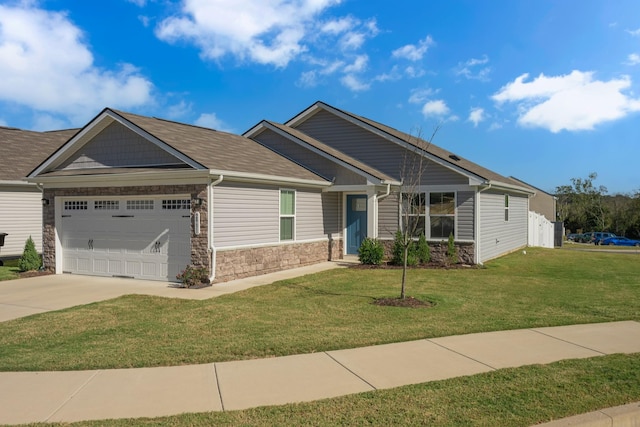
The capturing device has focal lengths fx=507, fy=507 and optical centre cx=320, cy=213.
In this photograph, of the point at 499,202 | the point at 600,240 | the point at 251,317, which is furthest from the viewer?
the point at 600,240

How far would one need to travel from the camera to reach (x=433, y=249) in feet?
57.4

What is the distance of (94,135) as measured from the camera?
15.1m

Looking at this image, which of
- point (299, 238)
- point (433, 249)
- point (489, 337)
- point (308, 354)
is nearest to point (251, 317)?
point (308, 354)

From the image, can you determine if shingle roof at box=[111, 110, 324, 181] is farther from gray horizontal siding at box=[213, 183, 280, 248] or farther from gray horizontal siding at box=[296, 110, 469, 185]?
gray horizontal siding at box=[296, 110, 469, 185]

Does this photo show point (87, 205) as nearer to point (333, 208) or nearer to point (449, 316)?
point (333, 208)

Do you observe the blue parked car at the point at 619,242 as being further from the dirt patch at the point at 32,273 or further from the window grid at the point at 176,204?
the dirt patch at the point at 32,273

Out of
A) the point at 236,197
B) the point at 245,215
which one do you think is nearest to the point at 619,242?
the point at 245,215

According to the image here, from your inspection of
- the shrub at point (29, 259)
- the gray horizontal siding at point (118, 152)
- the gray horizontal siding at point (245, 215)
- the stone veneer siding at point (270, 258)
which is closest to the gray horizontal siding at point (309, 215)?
the stone veneer siding at point (270, 258)

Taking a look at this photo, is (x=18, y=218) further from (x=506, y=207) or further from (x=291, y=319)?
(x=506, y=207)

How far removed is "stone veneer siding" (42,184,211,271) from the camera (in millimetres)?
12773

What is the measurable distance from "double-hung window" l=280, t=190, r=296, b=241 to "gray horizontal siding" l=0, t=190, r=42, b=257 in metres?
10.3

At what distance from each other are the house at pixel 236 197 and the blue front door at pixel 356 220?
40mm

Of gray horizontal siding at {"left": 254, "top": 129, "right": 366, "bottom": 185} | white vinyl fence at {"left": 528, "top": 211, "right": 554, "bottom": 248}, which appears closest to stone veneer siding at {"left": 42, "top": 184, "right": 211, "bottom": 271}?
gray horizontal siding at {"left": 254, "top": 129, "right": 366, "bottom": 185}

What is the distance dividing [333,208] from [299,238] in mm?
2583
